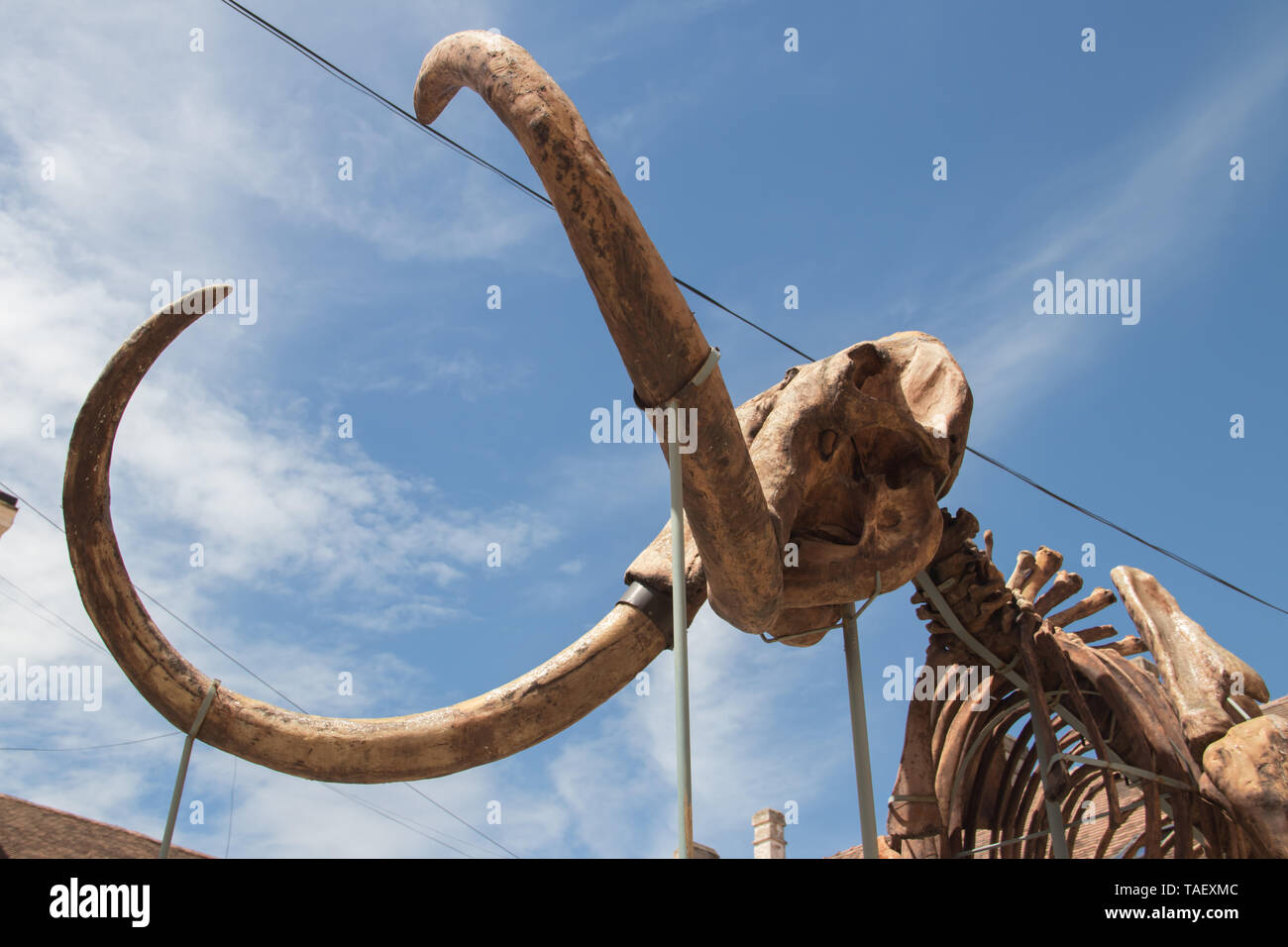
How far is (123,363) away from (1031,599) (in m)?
6.98

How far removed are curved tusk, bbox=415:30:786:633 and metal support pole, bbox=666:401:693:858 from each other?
76mm

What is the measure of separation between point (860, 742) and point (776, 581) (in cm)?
74

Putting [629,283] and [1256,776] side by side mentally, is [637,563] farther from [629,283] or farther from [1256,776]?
[1256,776]

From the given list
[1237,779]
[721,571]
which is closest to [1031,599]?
[1237,779]

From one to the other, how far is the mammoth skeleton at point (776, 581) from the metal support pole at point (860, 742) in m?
0.22

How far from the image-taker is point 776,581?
3869mm

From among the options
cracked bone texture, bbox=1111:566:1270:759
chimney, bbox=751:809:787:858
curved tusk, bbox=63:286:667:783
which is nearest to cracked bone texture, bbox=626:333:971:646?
curved tusk, bbox=63:286:667:783

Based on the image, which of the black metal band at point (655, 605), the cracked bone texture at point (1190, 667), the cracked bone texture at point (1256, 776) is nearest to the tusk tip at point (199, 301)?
the black metal band at point (655, 605)

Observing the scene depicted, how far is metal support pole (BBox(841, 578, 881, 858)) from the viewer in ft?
12.8

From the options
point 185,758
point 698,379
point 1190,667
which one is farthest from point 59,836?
point 1190,667

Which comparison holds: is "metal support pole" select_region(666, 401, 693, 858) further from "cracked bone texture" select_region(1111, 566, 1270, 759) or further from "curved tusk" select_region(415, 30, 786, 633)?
"cracked bone texture" select_region(1111, 566, 1270, 759)

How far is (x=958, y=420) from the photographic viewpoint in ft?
18.3

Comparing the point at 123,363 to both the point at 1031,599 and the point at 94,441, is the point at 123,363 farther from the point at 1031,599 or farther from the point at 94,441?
the point at 1031,599
